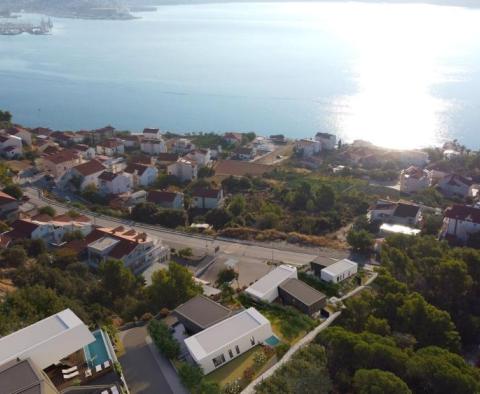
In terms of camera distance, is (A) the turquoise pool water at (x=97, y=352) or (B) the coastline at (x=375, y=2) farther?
(B) the coastline at (x=375, y=2)

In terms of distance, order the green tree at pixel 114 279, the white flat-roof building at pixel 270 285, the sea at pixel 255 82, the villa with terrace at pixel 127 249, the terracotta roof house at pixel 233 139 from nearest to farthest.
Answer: the white flat-roof building at pixel 270 285
the green tree at pixel 114 279
the villa with terrace at pixel 127 249
the terracotta roof house at pixel 233 139
the sea at pixel 255 82

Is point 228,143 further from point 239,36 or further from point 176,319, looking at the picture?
point 239,36

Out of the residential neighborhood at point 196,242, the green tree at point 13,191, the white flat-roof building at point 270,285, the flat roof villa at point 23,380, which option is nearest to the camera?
the flat roof villa at point 23,380

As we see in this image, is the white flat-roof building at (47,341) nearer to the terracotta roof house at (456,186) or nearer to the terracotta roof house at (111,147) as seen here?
the terracotta roof house at (456,186)

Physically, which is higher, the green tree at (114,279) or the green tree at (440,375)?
the green tree at (440,375)

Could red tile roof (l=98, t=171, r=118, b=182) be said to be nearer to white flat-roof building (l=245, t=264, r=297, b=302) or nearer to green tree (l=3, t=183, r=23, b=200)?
green tree (l=3, t=183, r=23, b=200)

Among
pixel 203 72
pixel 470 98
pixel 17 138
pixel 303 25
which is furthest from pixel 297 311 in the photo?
pixel 303 25

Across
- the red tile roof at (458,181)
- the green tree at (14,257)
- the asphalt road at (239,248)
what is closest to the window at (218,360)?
the asphalt road at (239,248)
